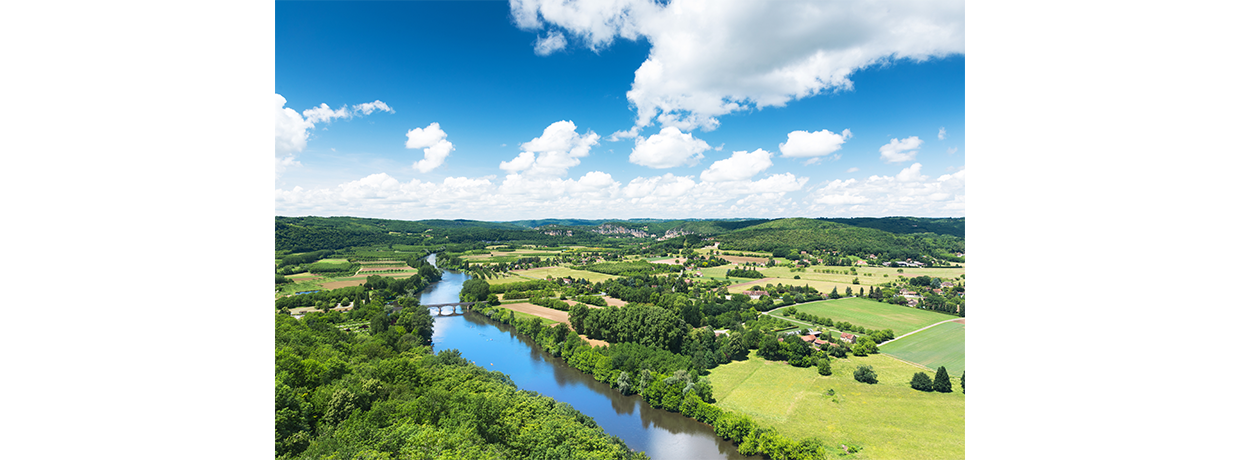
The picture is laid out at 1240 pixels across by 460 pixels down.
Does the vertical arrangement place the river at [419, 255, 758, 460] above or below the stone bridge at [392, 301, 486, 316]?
below

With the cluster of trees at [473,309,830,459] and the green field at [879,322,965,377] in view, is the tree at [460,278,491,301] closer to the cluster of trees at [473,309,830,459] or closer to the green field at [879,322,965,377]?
the cluster of trees at [473,309,830,459]

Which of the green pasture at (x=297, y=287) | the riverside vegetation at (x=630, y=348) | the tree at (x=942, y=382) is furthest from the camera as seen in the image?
the green pasture at (x=297, y=287)

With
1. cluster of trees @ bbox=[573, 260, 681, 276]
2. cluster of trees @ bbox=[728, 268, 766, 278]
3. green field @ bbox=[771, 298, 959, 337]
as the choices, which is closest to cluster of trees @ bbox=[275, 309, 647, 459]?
green field @ bbox=[771, 298, 959, 337]

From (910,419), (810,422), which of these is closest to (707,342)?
(810,422)

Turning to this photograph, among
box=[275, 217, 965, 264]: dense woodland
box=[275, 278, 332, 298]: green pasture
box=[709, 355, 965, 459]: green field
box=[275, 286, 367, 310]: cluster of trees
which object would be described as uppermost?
box=[275, 217, 965, 264]: dense woodland

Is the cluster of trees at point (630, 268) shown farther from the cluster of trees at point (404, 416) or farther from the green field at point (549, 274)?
the cluster of trees at point (404, 416)

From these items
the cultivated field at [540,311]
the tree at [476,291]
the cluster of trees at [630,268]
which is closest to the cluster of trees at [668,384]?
the cultivated field at [540,311]
